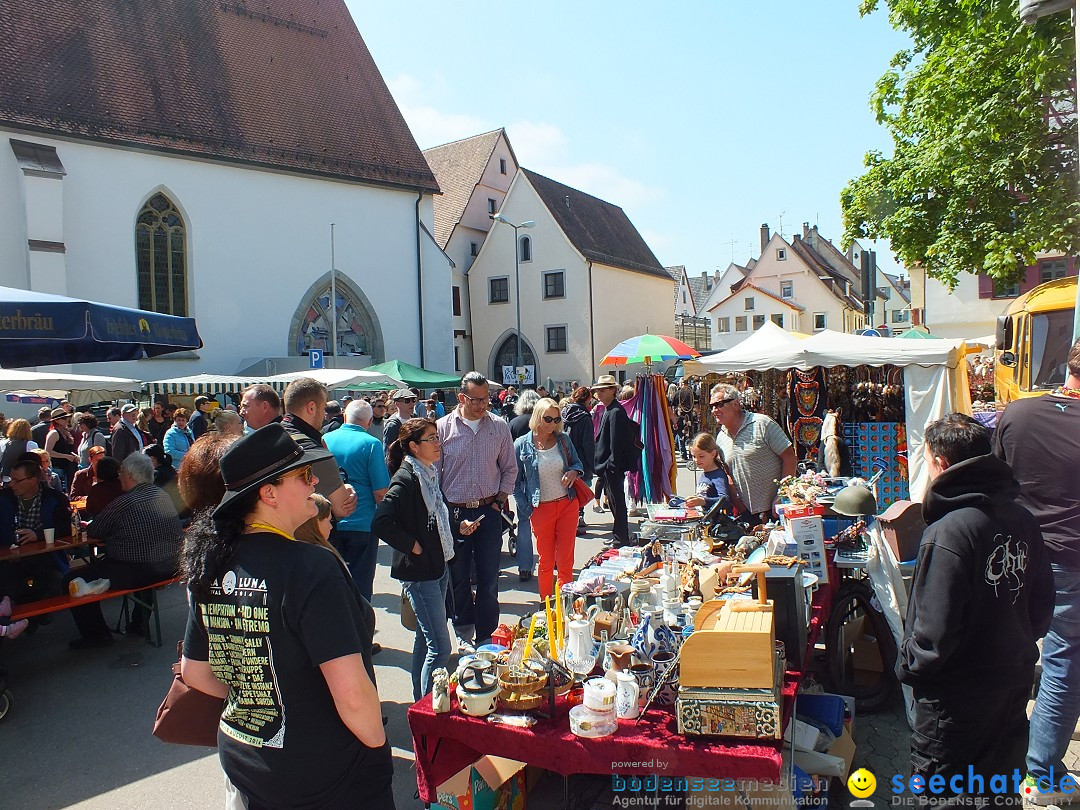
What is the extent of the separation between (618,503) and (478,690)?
557 cm

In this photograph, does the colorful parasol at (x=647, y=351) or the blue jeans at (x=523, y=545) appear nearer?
the blue jeans at (x=523, y=545)

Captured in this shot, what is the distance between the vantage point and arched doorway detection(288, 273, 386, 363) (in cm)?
2344

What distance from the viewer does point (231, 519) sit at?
202cm

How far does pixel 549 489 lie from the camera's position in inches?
231

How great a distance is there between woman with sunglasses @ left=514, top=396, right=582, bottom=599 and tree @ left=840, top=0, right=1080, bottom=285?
381 inches

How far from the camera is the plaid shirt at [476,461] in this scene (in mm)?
5242

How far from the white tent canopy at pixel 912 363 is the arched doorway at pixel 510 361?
26.3 meters

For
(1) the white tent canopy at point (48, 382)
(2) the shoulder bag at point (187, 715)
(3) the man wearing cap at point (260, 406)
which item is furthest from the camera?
(1) the white tent canopy at point (48, 382)

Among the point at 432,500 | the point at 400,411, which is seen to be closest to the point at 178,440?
the point at 400,411

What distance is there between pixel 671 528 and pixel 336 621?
3.00 m

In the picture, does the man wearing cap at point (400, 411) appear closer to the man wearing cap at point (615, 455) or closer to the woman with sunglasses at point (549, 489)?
the man wearing cap at point (615, 455)

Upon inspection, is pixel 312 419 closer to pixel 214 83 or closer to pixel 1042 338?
pixel 1042 338


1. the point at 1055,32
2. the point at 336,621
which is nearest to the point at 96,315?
the point at 336,621

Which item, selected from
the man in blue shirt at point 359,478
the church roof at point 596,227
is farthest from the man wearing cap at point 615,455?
the church roof at point 596,227
